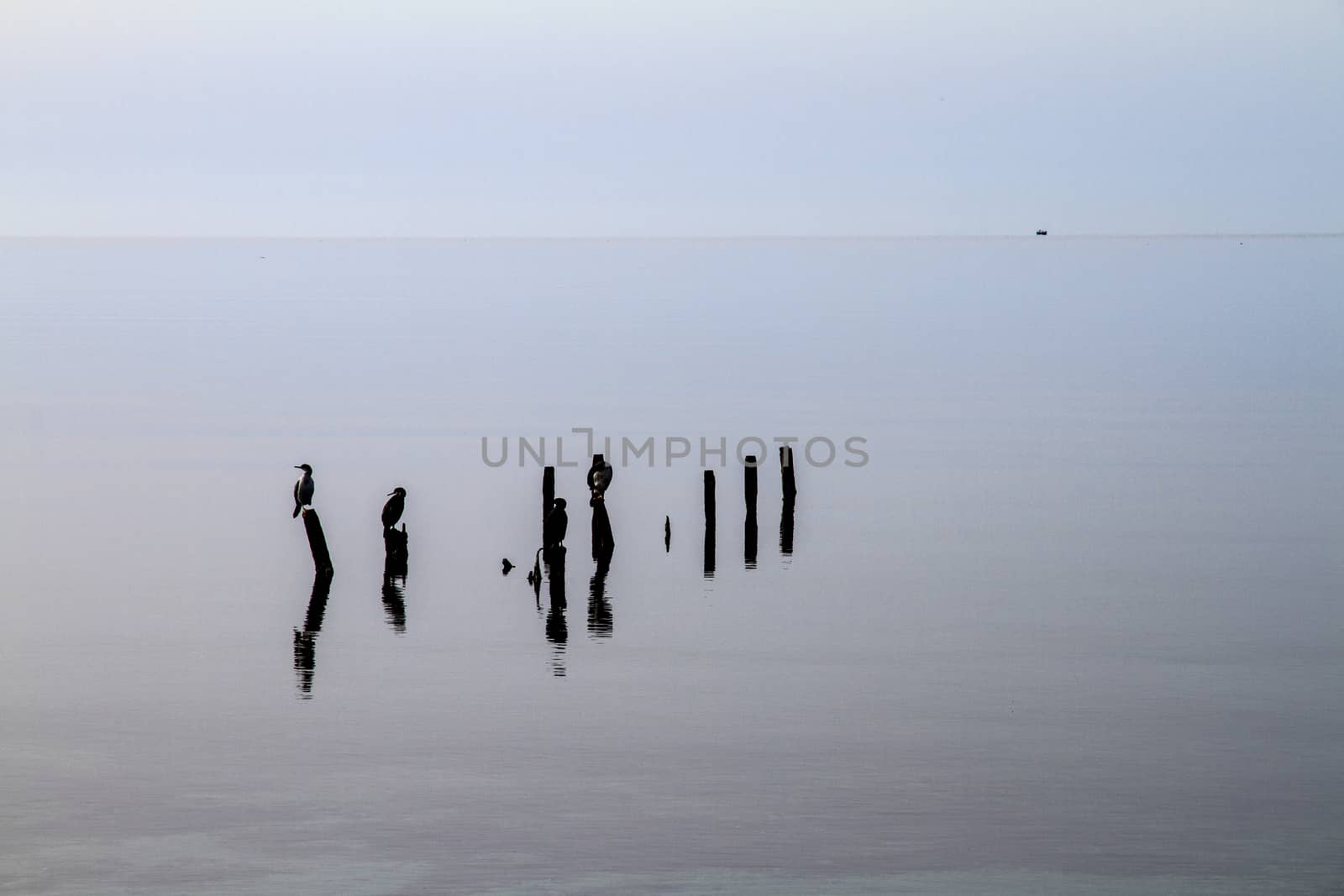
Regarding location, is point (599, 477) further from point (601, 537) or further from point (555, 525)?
point (555, 525)

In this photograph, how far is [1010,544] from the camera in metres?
38.2

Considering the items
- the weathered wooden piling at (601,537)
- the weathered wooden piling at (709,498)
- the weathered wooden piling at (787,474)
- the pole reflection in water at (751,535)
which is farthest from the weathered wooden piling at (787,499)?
the weathered wooden piling at (601,537)

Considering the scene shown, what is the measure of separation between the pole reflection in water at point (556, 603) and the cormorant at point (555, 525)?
211mm

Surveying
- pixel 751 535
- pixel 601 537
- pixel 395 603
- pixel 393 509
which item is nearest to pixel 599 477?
pixel 601 537

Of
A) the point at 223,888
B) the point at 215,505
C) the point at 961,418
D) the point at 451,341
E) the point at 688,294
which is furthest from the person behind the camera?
the point at 688,294

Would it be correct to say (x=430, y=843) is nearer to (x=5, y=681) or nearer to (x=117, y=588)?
(x=5, y=681)

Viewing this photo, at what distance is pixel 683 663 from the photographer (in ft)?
93.5

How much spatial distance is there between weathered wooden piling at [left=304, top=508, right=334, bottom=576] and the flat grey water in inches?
20.1

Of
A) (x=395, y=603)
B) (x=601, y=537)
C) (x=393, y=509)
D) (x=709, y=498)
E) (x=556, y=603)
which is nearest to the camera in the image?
(x=556, y=603)

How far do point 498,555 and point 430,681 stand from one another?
9.62m

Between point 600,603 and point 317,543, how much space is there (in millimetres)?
5092

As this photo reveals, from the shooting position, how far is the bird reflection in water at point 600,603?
30.5 m

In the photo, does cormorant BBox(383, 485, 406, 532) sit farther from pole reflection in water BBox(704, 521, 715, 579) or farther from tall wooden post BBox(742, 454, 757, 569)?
tall wooden post BBox(742, 454, 757, 569)

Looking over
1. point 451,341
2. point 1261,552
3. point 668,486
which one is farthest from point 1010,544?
point 451,341
